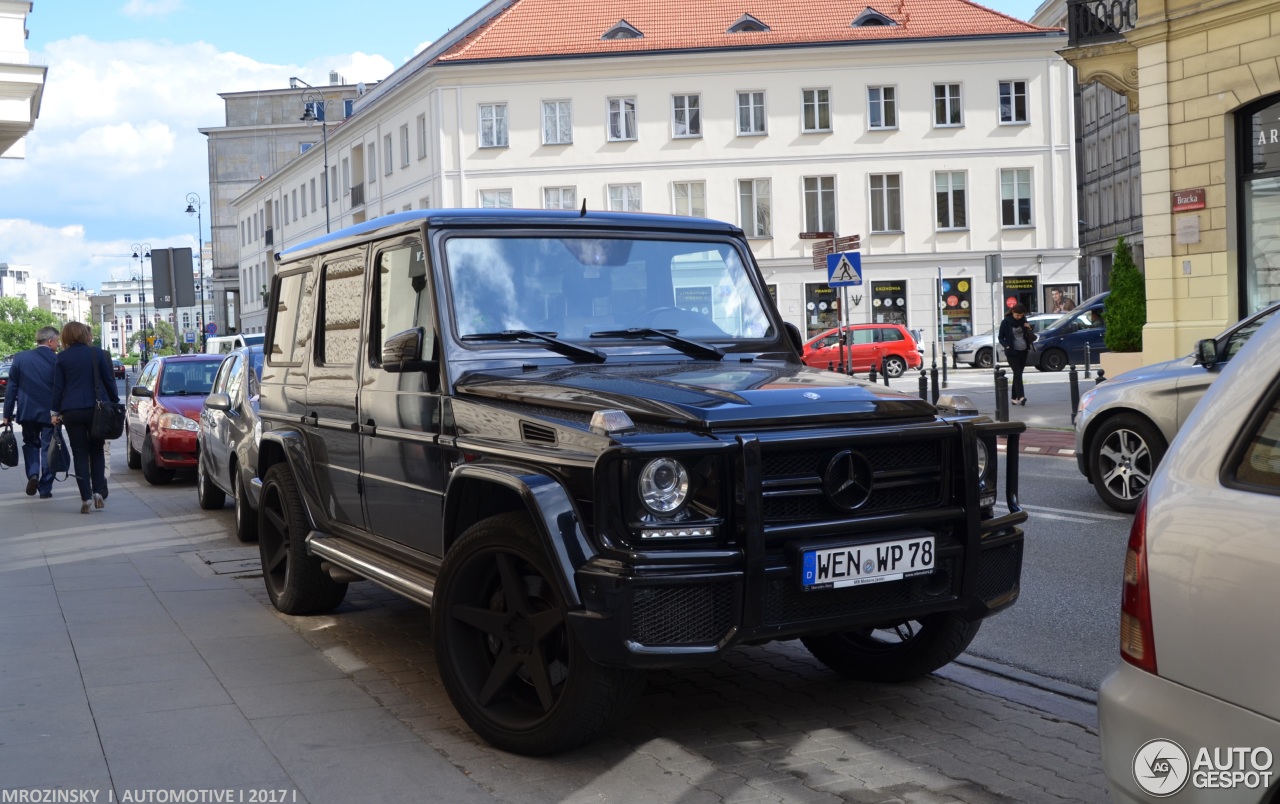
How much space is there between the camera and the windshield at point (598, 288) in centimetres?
584

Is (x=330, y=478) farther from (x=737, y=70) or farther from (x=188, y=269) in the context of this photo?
(x=737, y=70)

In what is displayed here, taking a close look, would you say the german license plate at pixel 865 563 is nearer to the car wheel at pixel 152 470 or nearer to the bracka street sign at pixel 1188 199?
the car wheel at pixel 152 470

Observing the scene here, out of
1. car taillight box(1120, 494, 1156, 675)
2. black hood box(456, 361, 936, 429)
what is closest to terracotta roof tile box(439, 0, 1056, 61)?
black hood box(456, 361, 936, 429)

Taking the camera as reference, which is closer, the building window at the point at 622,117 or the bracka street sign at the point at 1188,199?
the bracka street sign at the point at 1188,199

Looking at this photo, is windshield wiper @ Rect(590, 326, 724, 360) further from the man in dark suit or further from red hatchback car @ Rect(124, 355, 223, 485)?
red hatchback car @ Rect(124, 355, 223, 485)

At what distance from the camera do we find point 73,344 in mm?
13766

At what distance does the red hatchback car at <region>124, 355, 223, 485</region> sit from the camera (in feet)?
53.3

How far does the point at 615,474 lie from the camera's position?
4363mm

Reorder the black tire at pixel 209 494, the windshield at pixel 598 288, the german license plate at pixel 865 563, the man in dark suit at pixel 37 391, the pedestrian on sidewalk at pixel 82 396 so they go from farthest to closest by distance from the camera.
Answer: the man in dark suit at pixel 37 391 → the black tire at pixel 209 494 → the pedestrian on sidewalk at pixel 82 396 → the windshield at pixel 598 288 → the german license plate at pixel 865 563

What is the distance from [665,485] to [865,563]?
0.74 m

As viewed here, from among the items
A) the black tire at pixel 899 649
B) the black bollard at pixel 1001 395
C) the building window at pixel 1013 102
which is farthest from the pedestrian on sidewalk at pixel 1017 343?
the building window at pixel 1013 102

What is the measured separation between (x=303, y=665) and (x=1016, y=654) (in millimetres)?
3281

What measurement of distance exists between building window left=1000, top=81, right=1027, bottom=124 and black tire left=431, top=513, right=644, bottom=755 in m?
47.2

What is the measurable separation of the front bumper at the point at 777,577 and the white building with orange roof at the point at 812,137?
43.8 meters
